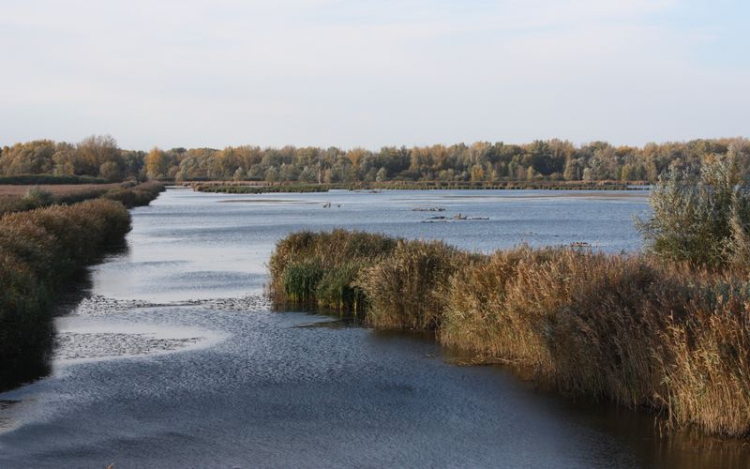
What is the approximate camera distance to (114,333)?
19.6 meters

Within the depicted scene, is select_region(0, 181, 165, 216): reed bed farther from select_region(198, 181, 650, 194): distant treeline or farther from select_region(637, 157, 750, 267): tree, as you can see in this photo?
select_region(198, 181, 650, 194): distant treeline

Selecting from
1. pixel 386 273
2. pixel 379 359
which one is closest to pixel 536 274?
pixel 379 359

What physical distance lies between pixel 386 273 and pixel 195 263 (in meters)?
17.1

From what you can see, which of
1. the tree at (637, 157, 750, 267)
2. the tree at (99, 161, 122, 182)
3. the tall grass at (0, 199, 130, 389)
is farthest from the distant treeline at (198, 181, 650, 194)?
the tree at (637, 157, 750, 267)

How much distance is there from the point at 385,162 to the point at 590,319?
15414cm

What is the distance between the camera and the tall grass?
16172mm

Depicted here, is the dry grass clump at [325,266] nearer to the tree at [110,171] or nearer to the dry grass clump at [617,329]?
the dry grass clump at [617,329]

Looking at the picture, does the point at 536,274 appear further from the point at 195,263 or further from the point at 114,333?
the point at 195,263

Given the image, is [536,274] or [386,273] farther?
[386,273]

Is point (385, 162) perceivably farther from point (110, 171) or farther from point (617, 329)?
point (617, 329)

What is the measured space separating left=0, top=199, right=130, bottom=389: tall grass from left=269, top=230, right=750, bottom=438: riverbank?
750 centimetres

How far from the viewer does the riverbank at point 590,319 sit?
38.2ft

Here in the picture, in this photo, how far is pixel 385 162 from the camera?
167000 millimetres

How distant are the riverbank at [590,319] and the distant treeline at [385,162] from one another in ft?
360
